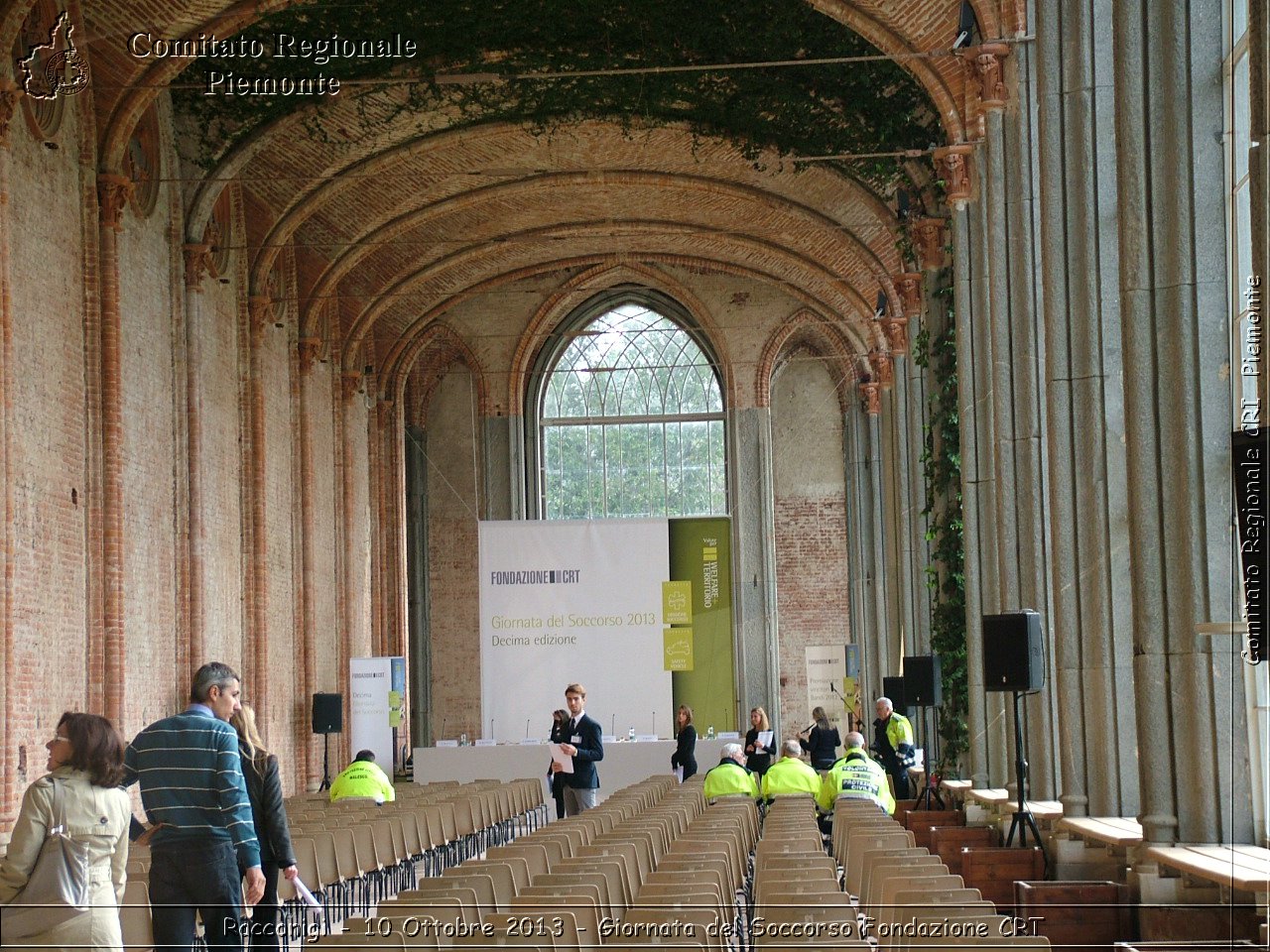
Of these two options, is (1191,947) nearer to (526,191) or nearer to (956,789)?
(956,789)

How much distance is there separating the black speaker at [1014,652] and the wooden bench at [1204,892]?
7.05 ft

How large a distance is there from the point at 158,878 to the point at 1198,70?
617cm

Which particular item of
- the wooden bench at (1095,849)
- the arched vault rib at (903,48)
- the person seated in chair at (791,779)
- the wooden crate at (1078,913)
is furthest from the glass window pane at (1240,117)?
the person seated in chair at (791,779)

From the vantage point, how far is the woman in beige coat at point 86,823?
17.4ft

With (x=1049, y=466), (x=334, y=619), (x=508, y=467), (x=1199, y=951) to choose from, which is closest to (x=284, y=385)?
(x=334, y=619)

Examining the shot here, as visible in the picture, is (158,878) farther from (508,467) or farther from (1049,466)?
(508,467)

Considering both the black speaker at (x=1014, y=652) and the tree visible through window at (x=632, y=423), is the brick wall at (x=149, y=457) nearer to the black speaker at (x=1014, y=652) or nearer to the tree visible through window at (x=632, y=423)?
the black speaker at (x=1014, y=652)

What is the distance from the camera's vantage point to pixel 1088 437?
10.5 m

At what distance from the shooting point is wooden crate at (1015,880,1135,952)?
25.0 feet

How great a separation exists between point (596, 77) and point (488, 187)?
3.86 metres

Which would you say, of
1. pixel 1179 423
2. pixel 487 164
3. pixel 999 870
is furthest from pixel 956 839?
pixel 487 164

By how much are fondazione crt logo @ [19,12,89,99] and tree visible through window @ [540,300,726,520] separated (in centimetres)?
1533

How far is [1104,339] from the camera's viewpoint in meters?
10.5

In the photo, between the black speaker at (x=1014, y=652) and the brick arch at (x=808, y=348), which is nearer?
the black speaker at (x=1014, y=652)
